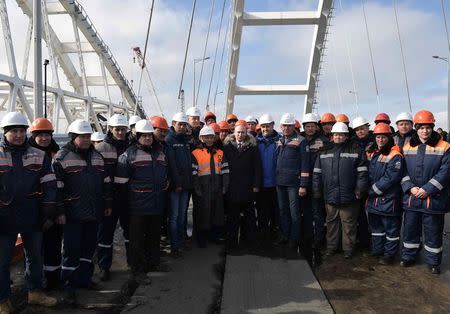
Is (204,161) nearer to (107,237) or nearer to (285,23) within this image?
(107,237)

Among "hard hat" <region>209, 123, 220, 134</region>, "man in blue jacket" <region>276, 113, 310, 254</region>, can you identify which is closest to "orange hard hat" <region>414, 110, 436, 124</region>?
"man in blue jacket" <region>276, 113, 310, 254</region>

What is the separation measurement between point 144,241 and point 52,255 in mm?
1003

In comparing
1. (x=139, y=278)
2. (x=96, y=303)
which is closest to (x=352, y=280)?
(x=139, y=278)

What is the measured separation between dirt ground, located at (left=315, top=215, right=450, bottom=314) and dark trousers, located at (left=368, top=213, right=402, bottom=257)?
0.17 metres

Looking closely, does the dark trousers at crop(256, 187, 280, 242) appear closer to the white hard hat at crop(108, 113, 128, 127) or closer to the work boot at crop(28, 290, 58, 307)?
the white hard hat at crop(108, 113, 128, 127)

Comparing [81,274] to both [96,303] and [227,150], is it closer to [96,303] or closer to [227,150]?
[96,303]

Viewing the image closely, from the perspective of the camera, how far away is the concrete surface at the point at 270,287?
3.46 meters

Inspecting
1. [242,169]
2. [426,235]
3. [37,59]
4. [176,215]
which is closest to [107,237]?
[176,215]

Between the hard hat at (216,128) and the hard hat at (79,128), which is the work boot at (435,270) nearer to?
the hard hat at (216,128)

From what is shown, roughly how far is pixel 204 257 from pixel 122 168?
1633 mm

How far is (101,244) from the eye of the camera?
4223 millimetres

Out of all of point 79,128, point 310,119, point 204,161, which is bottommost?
point 204,161

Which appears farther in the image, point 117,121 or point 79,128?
point 117,121

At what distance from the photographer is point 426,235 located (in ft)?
14.3
